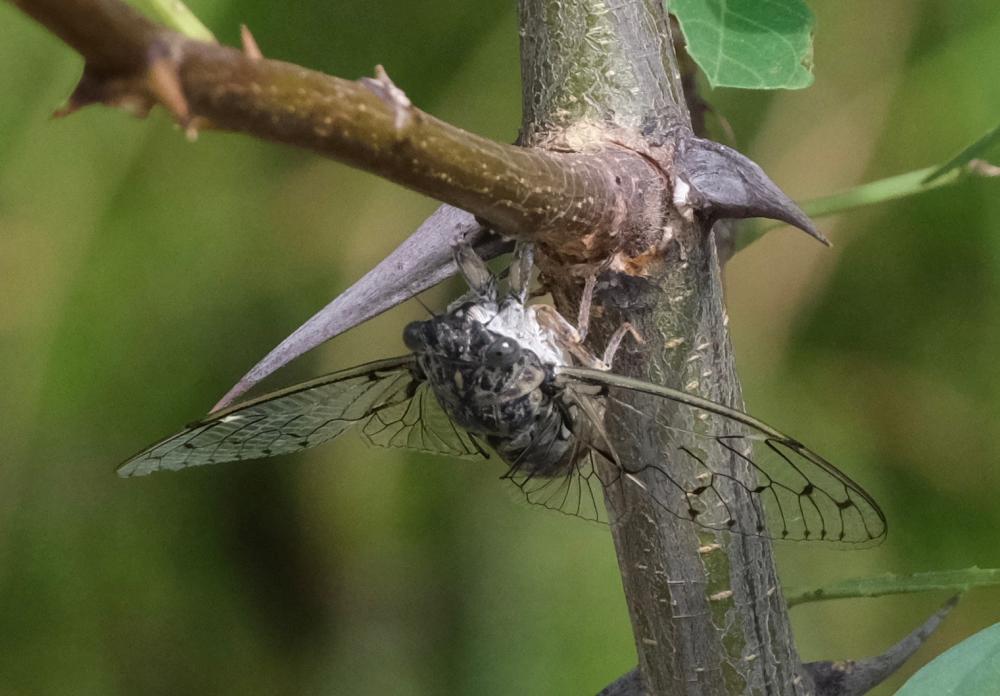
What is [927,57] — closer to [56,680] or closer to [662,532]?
[662,532]

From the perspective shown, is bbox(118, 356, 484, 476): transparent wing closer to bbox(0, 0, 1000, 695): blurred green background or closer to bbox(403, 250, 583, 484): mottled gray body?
bbox(403, 250, 583, 484): mottled gray body

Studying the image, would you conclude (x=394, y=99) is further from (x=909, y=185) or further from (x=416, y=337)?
(x=909, y=185)

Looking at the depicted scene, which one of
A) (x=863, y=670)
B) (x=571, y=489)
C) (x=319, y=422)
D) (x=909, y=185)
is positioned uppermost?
(x=909, y=185)

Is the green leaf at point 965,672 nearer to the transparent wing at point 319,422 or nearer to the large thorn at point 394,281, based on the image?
the large thorn at point 394,281

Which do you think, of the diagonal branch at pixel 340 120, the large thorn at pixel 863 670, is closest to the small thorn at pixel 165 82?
the diagonal branch at pixel 340 120

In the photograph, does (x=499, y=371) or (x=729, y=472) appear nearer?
(x=729, y=472)

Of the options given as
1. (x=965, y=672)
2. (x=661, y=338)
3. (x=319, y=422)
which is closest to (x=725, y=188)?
(x=661, y=338)

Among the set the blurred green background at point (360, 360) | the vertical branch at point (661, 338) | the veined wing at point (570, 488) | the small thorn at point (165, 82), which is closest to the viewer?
the small thorn at point (165, 82)
